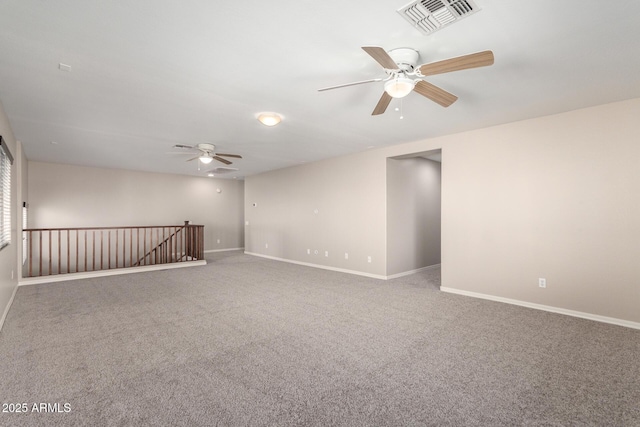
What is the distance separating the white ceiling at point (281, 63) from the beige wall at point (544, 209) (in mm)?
345

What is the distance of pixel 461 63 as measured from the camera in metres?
2.18

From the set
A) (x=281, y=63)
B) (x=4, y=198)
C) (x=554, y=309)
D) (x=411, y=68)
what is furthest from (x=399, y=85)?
(x=4, y=198)

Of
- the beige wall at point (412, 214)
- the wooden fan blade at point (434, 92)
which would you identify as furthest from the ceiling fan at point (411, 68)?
the beige wall at point (412, 214)

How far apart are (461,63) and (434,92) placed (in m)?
0.57

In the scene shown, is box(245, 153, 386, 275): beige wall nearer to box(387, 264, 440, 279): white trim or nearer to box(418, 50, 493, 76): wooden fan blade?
box(387, 264, 440, 279): white trim

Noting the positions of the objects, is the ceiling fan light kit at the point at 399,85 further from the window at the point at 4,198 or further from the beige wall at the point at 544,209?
the window at the point at 4,198

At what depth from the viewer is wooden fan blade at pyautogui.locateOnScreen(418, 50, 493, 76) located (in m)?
2.08

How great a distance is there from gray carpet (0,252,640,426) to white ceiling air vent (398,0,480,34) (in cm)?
257

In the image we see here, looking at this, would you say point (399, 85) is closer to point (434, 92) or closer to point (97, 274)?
point (434, 92)

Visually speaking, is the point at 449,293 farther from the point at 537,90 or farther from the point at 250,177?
the point at 250,177

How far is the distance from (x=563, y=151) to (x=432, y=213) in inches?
130

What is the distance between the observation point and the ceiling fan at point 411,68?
2.12 m

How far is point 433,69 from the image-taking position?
2295mm

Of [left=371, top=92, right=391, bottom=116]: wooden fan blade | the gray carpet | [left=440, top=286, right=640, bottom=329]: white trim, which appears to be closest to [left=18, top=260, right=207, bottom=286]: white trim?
the gray carpet
